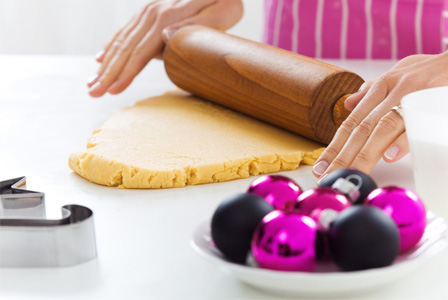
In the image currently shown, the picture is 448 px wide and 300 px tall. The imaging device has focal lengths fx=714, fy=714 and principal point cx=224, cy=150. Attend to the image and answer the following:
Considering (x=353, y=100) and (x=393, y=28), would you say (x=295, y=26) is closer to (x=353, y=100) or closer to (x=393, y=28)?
(x=393, y=28)

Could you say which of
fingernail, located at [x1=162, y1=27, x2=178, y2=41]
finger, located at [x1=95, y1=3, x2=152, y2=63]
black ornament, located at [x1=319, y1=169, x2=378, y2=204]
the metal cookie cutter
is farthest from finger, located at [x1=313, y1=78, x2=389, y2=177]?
Answer: finger, located at [x1=95, y1=3, x2=152, y2=63]

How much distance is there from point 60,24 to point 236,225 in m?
2.94

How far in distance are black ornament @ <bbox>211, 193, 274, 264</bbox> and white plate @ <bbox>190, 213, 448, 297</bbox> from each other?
1 centimetres

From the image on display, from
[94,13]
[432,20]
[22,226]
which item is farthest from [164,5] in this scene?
[94,13]

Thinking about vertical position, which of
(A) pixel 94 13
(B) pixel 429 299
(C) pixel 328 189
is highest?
(C) pixel 328 189

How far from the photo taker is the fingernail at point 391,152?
3.53 feet

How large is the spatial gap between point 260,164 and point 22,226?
0.46 meters

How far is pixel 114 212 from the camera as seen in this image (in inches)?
39.0

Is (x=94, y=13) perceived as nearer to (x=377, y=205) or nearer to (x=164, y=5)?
(x=164, y=5)

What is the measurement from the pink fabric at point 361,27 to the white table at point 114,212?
33cm

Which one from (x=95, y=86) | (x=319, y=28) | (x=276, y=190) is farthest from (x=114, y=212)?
(x=319, y=28)

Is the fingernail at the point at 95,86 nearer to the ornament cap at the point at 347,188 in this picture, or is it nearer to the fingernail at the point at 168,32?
Answer: the fingernail at the point at 168,32

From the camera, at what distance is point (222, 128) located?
1.32 metres

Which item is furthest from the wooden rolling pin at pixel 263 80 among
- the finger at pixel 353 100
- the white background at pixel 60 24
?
the white background at pixel 60 24
